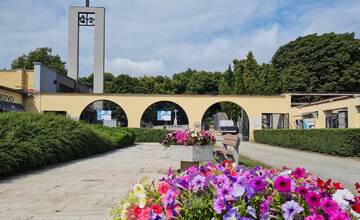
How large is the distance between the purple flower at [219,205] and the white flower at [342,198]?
64cm

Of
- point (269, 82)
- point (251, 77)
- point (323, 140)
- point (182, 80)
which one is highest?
point (182, 80)

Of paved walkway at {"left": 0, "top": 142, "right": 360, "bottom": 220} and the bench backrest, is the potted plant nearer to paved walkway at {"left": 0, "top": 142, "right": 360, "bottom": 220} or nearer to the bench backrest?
the bench backrest

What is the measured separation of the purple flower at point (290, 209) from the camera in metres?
2.26

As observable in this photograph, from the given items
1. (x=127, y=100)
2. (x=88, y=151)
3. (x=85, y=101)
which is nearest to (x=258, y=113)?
(x=127, y=100)

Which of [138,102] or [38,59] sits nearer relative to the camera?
[138,102]

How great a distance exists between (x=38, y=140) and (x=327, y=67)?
47288 mm

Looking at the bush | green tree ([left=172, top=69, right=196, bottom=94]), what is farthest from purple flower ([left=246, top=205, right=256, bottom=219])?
green tree ([left=172, top=69, right=196, bottom=94])

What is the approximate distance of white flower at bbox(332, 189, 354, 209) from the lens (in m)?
2.43

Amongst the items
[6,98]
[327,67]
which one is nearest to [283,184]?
[6,98]

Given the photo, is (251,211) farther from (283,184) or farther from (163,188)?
(163,188)

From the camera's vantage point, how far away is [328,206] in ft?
7.59

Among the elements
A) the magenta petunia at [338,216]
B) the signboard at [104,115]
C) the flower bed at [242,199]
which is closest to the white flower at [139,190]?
the flower bed at [242,199]

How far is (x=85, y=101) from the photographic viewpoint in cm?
3525

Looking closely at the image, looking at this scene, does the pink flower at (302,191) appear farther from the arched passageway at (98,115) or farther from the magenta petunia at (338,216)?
the arched passageway at (98,115)
